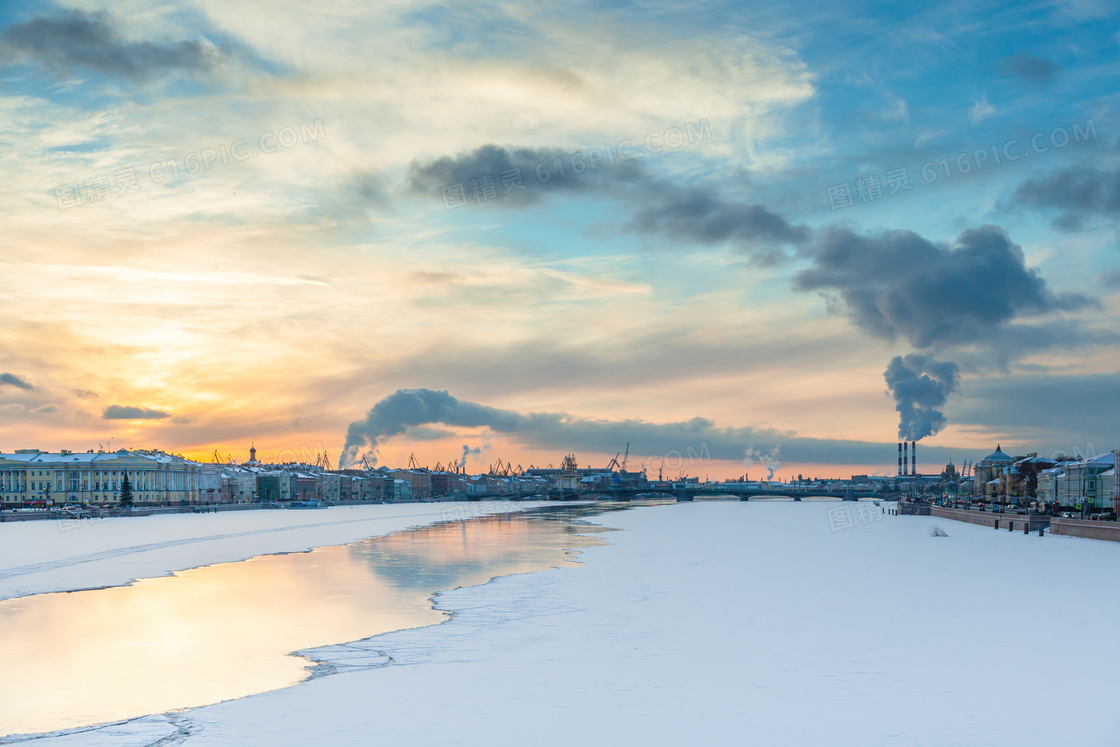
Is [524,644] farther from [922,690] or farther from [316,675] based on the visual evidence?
[922,690]

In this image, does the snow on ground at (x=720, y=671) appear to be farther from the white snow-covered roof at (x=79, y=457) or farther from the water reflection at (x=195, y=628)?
the white snow-covered roof at (x=79, y=457)

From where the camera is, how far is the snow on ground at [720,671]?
44.9ft

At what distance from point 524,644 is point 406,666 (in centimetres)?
332

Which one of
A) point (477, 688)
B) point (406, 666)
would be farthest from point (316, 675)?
point (477, 688)

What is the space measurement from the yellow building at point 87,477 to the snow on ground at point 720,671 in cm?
13148

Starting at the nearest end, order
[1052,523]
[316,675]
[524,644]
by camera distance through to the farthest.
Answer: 1. [316,675]
2. [524,644]
3. [1052,523]

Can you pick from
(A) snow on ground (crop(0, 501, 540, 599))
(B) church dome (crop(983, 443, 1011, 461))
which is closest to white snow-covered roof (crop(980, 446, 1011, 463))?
(B) church dome (crop(983, 443, 1011, 461))

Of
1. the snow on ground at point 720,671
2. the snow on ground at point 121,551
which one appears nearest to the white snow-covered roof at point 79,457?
the snow on ground at point 121,551

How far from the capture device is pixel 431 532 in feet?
249

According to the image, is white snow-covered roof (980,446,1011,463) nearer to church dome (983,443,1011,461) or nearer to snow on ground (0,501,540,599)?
church dome (983,443,1011,461)

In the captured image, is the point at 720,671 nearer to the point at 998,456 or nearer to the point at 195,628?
the point at 195,628

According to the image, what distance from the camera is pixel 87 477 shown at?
501ft

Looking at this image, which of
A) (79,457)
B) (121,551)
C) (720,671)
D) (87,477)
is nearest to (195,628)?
(720,671)

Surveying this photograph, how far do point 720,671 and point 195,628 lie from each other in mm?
14166
